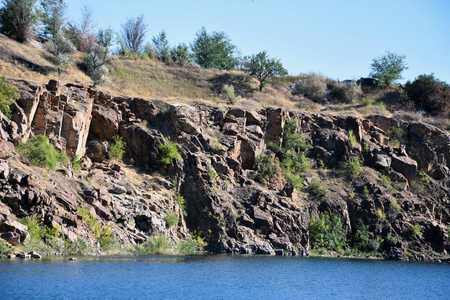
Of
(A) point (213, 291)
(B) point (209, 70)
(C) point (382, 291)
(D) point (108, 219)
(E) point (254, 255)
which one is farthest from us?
(B) point (209, 70)

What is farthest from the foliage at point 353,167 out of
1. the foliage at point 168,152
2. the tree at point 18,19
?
the tree at point 18,19

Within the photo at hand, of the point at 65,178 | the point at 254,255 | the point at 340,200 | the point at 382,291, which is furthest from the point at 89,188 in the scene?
the point at 340,200

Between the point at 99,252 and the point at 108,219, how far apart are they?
2853 millimetres

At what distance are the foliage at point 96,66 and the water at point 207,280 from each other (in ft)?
82.0

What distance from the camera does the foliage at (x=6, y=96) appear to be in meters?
29.6

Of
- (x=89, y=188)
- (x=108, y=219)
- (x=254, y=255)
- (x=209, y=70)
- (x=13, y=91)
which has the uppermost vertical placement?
(x=209, y=70)

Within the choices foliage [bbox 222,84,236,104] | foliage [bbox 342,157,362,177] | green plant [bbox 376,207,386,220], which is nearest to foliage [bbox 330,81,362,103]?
foliage [bbox 342,157,362,177]

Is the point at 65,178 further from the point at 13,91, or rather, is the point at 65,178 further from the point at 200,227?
the point at 200,227

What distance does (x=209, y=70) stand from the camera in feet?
194

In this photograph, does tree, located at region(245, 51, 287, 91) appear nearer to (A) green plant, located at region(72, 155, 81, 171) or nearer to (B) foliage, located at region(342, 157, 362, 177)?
(B) foliage, located at region(342, 157, 362, 177)

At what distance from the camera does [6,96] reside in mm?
30000

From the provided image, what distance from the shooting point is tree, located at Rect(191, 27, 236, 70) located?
63.2 metres

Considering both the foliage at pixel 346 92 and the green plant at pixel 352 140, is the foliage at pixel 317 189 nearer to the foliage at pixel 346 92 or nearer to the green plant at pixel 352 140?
the green plant at pixel 352 140

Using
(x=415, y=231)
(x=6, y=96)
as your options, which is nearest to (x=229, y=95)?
(x=415, y=231)
